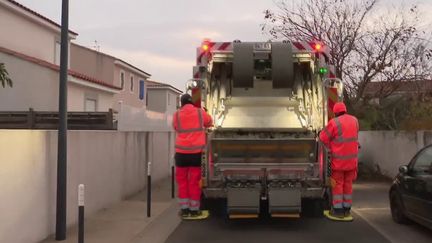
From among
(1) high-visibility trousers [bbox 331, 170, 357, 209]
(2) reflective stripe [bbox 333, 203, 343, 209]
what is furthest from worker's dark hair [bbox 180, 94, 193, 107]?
(2) reflective stripe [bbox 333, 203, 343, 209]

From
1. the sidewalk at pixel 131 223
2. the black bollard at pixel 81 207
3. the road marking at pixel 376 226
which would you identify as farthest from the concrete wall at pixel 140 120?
the black bollard at pixel 81 207

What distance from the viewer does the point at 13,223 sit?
6805 mm

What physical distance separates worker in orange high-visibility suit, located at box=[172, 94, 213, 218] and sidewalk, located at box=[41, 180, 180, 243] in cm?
56

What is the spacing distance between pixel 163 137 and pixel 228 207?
9.62 meters

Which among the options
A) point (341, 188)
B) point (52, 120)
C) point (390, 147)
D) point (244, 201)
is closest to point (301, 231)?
point (341, 188)

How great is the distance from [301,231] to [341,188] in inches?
36.0

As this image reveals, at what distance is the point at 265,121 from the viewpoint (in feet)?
33.6

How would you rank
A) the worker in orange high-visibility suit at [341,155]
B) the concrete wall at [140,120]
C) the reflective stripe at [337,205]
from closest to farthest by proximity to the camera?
1. the worker in orange high-visibility suit at [341,155]
2. the reflective stripe at [337,205]
3. the concrete wall at [140,120]

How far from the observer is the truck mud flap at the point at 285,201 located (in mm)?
8172

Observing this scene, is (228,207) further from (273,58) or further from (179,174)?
(273,58)

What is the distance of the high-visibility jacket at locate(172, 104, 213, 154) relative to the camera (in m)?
8.81

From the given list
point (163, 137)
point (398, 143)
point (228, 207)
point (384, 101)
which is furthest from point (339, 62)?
point (228, 207)

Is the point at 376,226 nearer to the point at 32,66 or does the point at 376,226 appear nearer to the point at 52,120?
the point at 52,120

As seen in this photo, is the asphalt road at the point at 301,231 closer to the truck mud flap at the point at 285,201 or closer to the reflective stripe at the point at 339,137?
the truck mud flap at the point at 285,201
